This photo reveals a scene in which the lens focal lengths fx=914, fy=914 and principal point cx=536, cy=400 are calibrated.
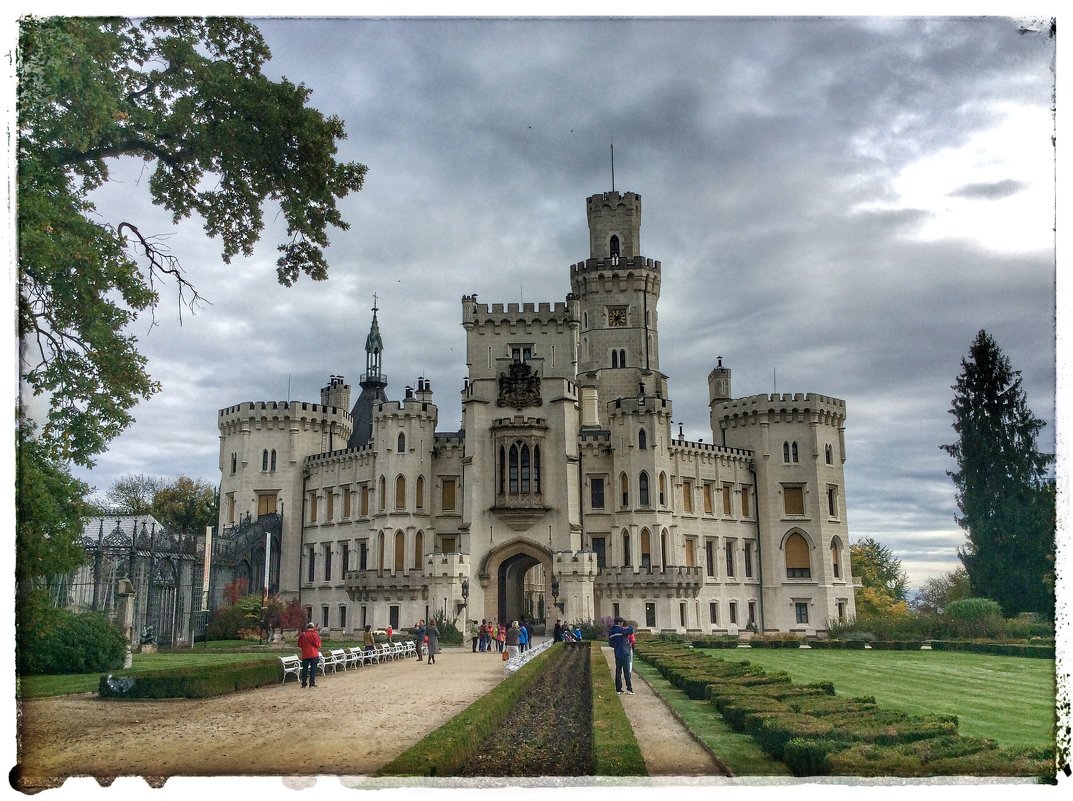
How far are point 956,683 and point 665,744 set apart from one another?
574 inches

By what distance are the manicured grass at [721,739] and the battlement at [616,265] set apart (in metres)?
46.8

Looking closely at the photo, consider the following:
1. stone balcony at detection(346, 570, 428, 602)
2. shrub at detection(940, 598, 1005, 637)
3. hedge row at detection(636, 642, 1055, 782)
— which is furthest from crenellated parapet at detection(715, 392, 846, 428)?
hedge row at detection(636, 642, 1055, 782)

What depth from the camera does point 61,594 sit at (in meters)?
31.6

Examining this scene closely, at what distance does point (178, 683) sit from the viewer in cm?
1792

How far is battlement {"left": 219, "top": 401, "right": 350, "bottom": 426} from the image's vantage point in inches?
2398

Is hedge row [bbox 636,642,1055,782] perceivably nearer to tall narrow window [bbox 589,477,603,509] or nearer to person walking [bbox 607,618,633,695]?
person walking [bbox 607,618,633,695]

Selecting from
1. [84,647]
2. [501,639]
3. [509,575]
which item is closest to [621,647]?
[84,647]

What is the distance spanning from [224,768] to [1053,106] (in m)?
13.7

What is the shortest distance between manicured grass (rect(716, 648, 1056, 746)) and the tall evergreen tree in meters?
3.91

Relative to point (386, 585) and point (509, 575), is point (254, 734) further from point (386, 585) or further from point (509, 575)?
point (509, 575)

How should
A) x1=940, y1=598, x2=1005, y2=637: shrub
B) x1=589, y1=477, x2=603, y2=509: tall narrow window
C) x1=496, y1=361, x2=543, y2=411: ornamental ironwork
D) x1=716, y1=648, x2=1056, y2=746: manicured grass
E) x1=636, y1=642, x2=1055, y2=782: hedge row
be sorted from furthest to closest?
x1=589, y1=477, x2=603, y2=509: tall narrow window, x1=496, y1=361, x2=543, y2=411: ornamental ironwork, x1=940, y1=598, x2=1005, y2=637: shrub, x1=716, y1=648, x2=1056, y2=746: manicured grass, x1=636, y1=642, x2=1055, y2=782: hedge row

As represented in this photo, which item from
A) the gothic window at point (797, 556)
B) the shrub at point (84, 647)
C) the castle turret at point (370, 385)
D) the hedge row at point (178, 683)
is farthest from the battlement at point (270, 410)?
the hedge row at point (178, 683)

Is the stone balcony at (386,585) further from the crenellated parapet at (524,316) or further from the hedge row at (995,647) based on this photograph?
the hedge row at (995,647)

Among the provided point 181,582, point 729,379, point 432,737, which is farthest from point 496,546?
point 432,737
